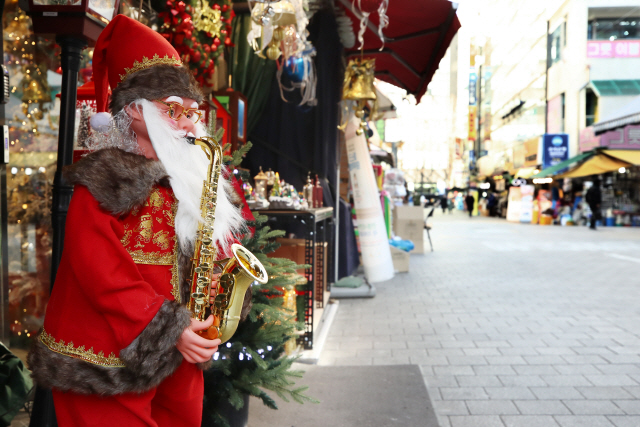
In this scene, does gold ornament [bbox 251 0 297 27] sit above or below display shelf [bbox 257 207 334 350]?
above

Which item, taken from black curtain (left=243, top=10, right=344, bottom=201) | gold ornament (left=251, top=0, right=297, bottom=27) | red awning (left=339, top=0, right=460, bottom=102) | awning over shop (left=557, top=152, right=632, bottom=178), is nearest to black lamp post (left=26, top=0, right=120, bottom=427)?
gold ornament (left=251, top=0, right=297, bottom=27)

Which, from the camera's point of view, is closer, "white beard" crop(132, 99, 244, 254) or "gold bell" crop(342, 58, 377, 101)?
"white beard" crop(132, 99, 244, 254)

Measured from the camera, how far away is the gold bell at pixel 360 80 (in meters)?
6.63

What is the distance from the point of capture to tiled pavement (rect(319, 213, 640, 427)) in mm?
3709

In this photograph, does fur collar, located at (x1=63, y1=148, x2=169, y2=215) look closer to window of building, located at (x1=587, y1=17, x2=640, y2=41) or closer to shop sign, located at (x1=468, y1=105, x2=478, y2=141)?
window of building, located at (x1=587, y1=17, x2=640, y2=41)

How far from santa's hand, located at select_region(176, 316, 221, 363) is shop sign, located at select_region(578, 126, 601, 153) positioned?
84.3 feet

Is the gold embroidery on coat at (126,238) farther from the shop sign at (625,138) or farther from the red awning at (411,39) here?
the shop sign at (625,138)

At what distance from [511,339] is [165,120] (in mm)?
4632

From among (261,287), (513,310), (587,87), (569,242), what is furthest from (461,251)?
(587,87)

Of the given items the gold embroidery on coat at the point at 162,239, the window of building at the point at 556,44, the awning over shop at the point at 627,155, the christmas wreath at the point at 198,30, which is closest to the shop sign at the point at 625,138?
the awning over shop at the point at 627,155

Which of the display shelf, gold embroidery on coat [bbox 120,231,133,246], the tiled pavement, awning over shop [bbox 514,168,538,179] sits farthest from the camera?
awning over shop [bbox 514,168,538,179]

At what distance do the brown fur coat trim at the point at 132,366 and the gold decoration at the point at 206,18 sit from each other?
9.29 feet

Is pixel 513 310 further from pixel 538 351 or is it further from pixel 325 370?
pixel 325 370

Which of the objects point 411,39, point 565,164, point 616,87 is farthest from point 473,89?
point 411,39
